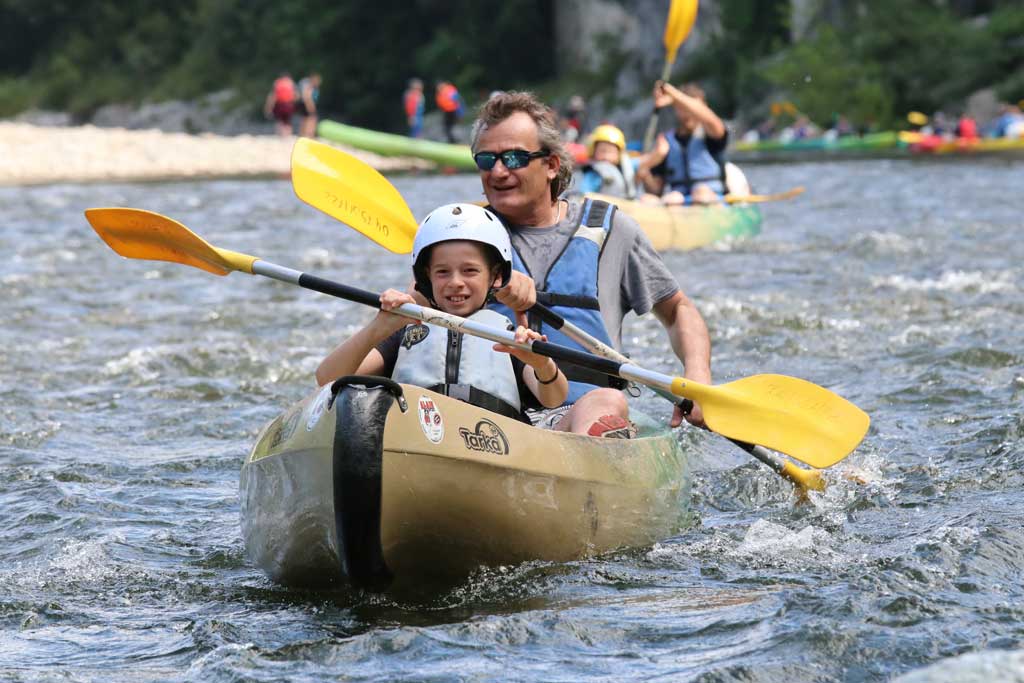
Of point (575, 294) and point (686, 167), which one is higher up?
point (686, 167)

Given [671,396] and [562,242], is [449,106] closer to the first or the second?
[562,242]

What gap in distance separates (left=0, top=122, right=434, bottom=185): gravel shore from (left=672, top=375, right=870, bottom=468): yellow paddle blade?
60.5ft

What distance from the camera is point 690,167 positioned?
11969mm

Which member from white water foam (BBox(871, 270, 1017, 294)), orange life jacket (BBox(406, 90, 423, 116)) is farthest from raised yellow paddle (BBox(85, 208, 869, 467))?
orange life jacket (BBox(406, 90, 423, 116))

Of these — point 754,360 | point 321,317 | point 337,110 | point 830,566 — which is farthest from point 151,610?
point 337,110

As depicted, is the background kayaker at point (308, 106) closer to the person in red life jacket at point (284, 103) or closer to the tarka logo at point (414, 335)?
the person in red life jacket at point (284, 103)

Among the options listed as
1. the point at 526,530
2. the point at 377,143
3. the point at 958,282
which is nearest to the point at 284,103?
the point at 377,143

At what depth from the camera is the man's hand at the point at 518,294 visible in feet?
12.7

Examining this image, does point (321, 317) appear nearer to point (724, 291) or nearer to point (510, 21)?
point (724, 291)

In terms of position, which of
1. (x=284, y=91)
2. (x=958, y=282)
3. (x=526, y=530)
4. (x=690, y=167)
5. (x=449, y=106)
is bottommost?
(x=526, y=530)

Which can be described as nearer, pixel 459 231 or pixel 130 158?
pixel 459 231

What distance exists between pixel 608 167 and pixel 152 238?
7.39 meters

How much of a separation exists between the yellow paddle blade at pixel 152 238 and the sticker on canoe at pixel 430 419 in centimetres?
124

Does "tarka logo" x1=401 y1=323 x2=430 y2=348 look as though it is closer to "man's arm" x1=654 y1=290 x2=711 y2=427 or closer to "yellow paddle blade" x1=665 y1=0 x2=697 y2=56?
"man's arm" x1=654 y1=290 x2=711 y2=427
